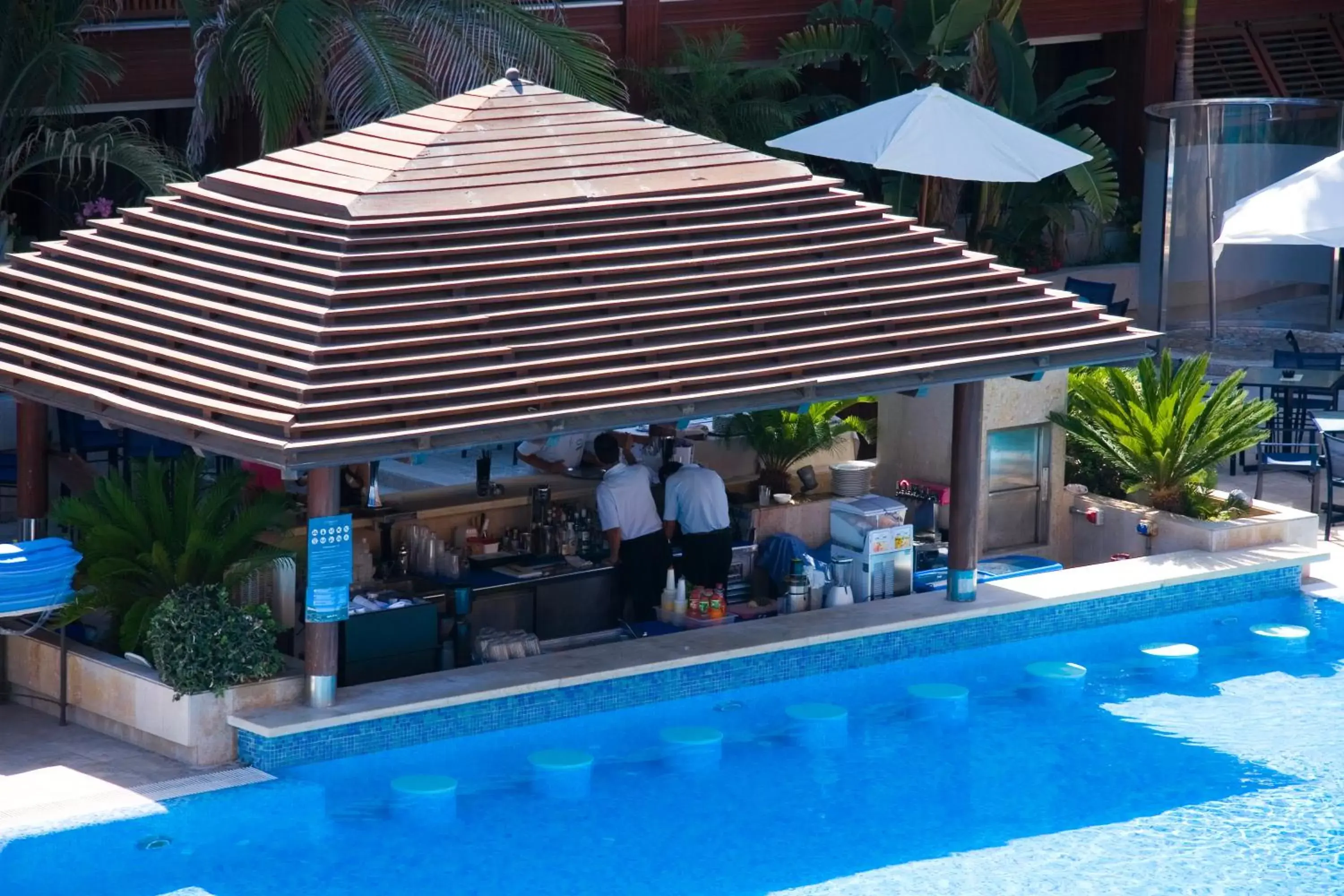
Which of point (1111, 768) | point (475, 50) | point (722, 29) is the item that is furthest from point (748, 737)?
point (722, 29)

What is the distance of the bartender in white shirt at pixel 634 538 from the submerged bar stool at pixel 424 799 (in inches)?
99.8

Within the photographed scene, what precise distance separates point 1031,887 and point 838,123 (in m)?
9.86

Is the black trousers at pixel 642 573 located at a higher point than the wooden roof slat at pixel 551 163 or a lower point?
lower

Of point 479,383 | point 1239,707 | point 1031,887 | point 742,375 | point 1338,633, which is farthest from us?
point 1338,633

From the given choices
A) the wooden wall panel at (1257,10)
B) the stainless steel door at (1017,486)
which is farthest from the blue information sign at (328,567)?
the wooden wall panel at (1257,10)

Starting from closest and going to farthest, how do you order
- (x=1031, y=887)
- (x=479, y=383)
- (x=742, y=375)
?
1. (x=1031, y=887)
2. (x=479, y=383)
3. (x=742, y=375)

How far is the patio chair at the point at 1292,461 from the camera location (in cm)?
1669

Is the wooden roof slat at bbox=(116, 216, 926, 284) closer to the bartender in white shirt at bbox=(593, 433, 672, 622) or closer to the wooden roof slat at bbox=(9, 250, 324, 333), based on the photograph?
the wooden roof slat at bbox=(9, 250, 324, 333)

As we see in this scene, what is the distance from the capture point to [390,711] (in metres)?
11.4

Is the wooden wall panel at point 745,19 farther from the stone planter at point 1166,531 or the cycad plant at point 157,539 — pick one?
the cycad plant at point 157,539

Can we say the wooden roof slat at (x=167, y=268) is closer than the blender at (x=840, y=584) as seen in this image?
Yes

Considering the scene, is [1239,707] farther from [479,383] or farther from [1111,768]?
[479,383]

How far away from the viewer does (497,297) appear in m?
11.5

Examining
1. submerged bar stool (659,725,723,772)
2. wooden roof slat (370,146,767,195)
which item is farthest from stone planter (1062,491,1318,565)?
submerged bar stool (659,725,723,772)
